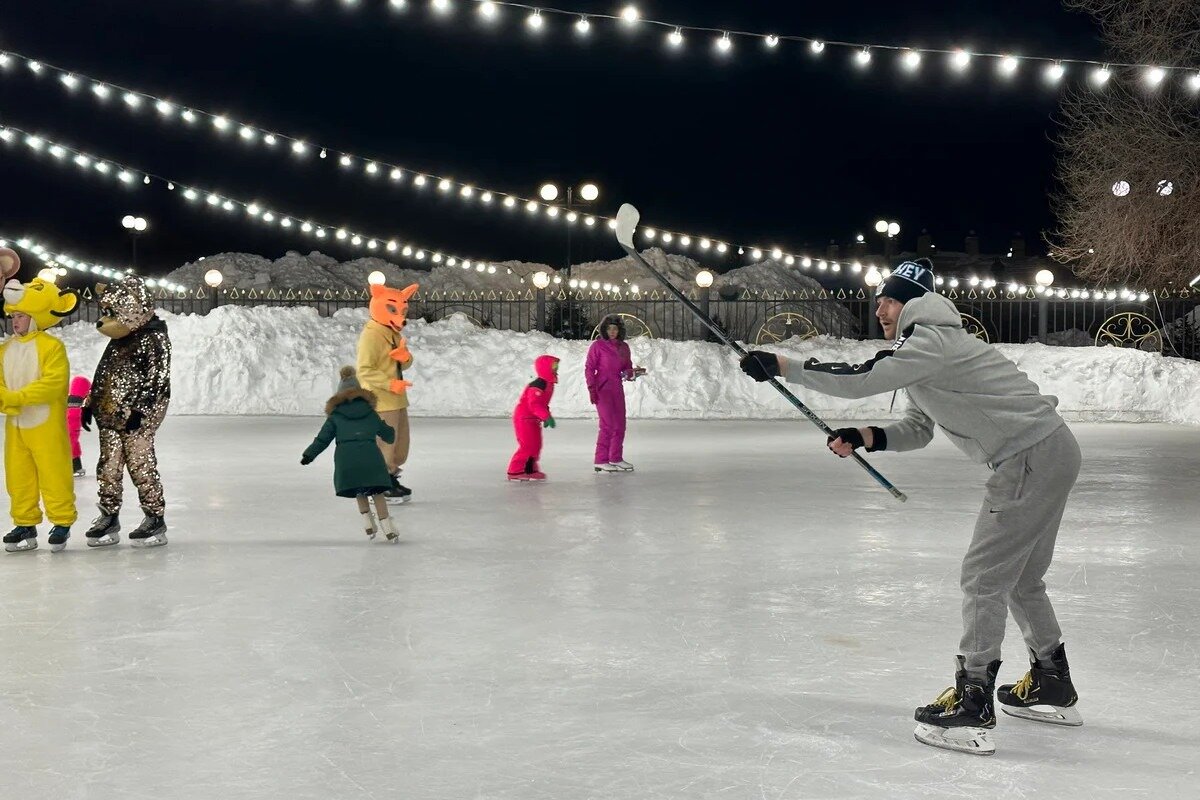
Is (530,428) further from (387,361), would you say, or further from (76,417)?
(76,417)

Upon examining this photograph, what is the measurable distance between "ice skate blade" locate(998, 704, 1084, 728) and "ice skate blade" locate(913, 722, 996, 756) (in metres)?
0.38

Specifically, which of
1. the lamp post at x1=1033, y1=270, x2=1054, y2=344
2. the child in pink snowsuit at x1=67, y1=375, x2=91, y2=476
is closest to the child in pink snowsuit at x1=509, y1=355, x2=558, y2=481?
the child in pink snowsuit at x1=67, y1=375, x2=91, y2=476

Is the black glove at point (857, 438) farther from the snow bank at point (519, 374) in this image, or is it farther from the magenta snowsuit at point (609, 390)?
the snow bank at point (519, 374)

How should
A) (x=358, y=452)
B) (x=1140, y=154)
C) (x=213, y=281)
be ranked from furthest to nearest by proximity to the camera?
(x=213, y=281)
(x=1140, y=154)
(x=358, y=452)

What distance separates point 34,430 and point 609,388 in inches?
245

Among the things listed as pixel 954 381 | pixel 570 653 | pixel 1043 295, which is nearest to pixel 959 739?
pixel 954 381

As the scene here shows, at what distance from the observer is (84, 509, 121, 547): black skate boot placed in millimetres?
8477

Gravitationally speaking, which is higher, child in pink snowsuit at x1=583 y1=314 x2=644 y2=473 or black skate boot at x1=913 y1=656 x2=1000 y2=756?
child in pink snowsuit at x1=583 y1=314 x2=644 y2=473

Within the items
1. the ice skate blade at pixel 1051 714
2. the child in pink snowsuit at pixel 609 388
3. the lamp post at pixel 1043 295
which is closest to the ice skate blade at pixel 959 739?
the ice skate blade at pixel 1051 714

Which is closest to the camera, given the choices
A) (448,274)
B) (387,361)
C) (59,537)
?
(59,537)

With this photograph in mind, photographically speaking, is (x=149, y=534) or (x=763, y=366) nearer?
(x=763, y=366)

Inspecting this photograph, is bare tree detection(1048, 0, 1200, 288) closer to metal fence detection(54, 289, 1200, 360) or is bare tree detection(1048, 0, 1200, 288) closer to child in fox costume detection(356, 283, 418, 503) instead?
metal fence detection(54, 289, 1200, 360)

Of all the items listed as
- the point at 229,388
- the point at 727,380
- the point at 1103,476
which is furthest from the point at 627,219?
the point at 229,388

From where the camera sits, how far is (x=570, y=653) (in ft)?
18.1
